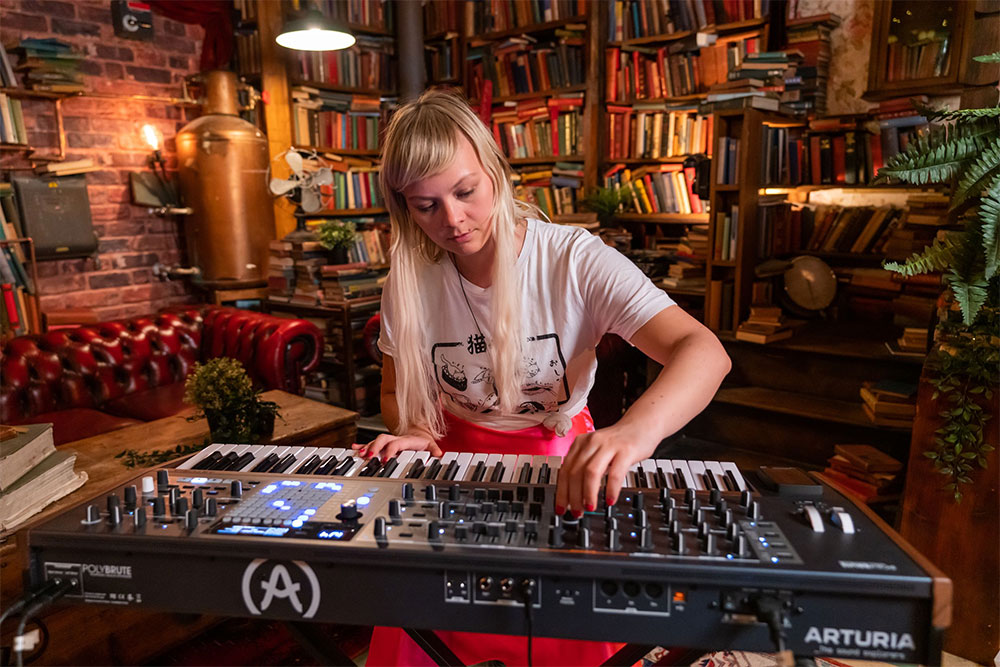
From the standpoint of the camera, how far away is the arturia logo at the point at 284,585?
852mm

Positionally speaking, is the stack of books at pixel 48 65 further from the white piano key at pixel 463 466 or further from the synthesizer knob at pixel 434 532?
the synthesizer knob at pixel 434 532

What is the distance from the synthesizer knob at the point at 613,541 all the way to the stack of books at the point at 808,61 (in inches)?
146

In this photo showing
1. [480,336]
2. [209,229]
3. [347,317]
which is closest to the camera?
[480,336]

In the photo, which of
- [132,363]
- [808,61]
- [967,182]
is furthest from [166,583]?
[808,61]

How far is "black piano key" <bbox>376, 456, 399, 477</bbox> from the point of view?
42.9 inches

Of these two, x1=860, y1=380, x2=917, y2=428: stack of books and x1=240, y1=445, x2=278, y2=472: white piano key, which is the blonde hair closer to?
x1=240, y1=445, x2=278, y2=472: white piano key

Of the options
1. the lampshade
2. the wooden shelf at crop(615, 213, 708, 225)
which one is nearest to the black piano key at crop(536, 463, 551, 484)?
the lampshade

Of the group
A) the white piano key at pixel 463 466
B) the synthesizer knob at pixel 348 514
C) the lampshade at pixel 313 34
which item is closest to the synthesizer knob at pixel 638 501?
the white piano key at pixel 463 466

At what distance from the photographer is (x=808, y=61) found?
394cm

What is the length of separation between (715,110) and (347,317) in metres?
2.32

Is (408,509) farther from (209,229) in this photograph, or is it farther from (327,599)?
(209,229)

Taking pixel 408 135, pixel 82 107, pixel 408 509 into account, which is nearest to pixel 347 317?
pixel 82 107

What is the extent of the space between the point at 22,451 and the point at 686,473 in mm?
1338

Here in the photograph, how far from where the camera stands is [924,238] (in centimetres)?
328
